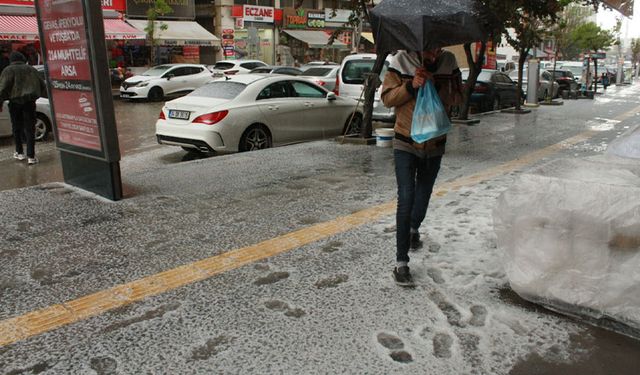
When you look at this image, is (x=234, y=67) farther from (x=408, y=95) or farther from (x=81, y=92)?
(x=408, y=95)

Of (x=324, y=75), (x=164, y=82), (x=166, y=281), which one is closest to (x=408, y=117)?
(x=166, y=281)

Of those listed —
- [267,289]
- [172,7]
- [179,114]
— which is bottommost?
[267,289]

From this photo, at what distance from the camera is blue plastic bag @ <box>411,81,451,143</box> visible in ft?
12.1

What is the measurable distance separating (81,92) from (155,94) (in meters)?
15.4

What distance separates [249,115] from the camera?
911 centimetres

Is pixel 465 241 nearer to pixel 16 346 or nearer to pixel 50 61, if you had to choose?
pixel 16 346

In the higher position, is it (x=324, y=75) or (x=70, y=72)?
(x=70, y=72)

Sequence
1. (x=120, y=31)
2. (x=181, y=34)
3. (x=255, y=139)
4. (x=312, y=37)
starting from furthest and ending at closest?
(x=312, y=37) < (x=181, y=34) < (x=120, y=31) < (x=255, y=139)

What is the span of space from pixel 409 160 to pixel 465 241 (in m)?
1.19

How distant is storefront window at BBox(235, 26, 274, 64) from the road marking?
26.4 m

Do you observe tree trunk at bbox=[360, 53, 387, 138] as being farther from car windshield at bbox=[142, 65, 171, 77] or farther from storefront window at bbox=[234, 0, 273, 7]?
storefront window at bbox=[234, 0, 273, 7]

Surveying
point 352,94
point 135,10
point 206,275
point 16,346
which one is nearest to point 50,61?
point 206,275

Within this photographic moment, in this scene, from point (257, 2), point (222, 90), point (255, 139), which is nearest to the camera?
point (255, 139)

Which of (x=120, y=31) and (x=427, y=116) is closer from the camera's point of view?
(x=427, y=116)
